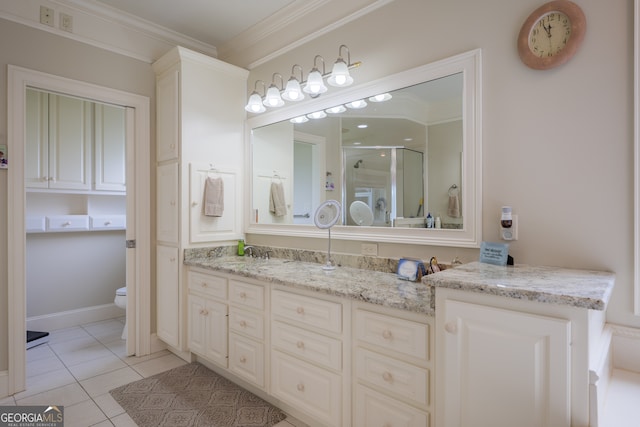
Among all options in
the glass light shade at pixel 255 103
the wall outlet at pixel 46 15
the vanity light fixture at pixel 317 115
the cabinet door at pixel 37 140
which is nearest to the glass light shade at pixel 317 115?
the vanity light fixture at pixel 317 115

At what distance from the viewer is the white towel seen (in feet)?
9.10

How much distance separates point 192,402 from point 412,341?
1576 mm

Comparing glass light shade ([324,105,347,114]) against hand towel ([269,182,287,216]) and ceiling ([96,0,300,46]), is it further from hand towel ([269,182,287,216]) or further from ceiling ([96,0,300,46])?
ceiling ([96,0,300,46])

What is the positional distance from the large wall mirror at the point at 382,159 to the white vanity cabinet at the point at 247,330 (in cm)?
66

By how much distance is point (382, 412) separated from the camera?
4.84 feet

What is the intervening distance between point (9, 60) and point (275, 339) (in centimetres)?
252

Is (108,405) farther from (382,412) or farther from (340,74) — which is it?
(340,74)

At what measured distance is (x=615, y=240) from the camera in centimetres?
137

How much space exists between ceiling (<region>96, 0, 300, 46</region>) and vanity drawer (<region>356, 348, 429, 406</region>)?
8.08 ft

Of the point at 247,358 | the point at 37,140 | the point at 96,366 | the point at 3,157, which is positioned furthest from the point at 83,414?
the point at 37,140

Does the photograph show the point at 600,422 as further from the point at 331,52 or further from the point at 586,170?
the point at 331,52

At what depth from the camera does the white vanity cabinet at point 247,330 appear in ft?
6.73

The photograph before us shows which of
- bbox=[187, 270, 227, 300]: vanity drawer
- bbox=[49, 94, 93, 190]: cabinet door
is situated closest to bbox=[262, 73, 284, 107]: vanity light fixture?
bbox=[187, 270, 227, 300]: vanity drawer

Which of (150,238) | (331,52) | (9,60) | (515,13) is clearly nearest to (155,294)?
(150,238)
